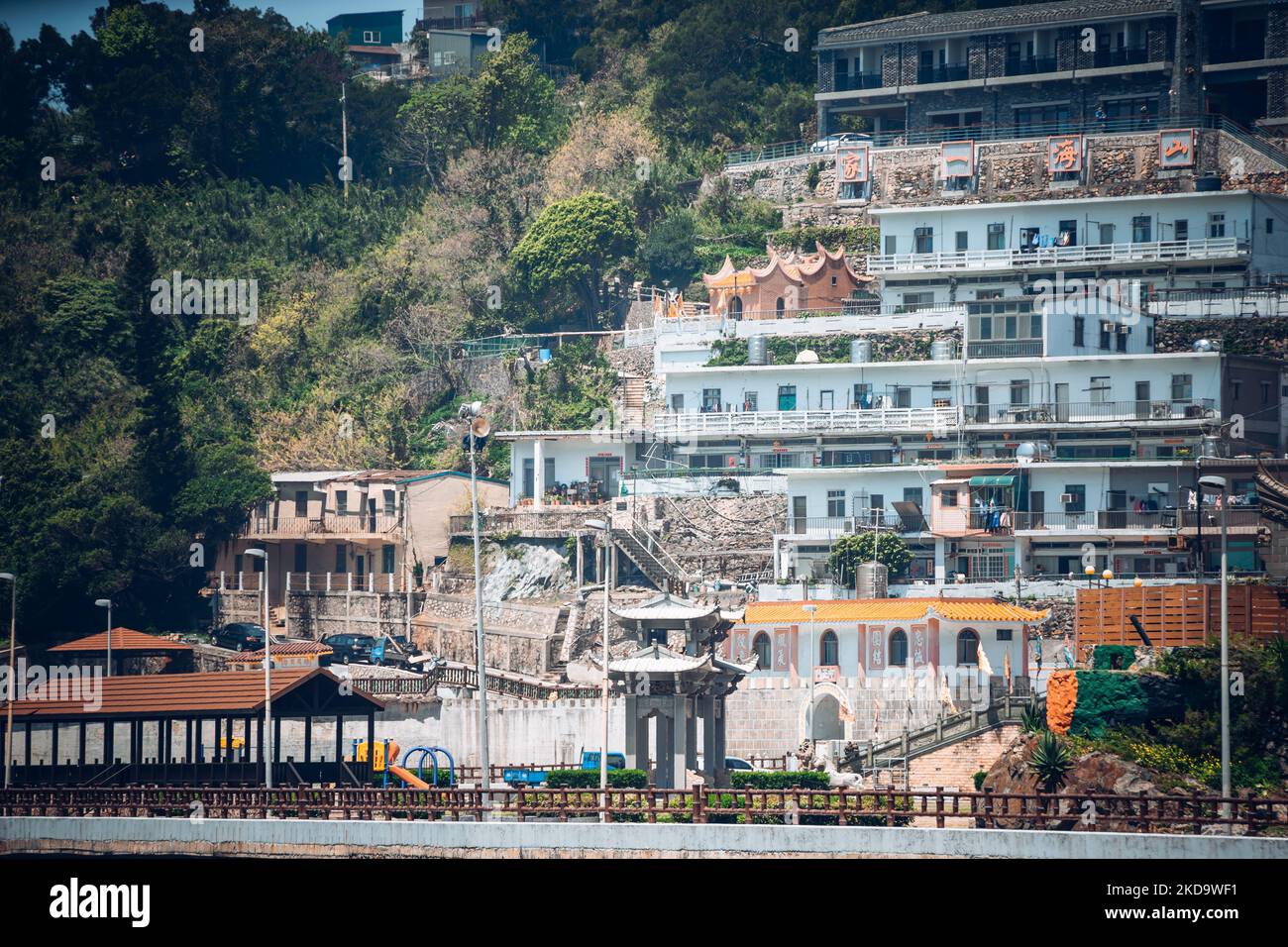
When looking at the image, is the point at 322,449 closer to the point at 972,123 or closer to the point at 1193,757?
the point at 972,123

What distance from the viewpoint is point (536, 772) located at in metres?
72.2

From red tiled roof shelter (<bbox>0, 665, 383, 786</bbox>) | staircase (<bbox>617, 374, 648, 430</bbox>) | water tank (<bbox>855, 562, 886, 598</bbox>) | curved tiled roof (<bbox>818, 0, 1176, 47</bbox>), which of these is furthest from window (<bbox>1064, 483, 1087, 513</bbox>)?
red tiled roof shelter (<bbox>0, 665, 383, 786</bbox>)

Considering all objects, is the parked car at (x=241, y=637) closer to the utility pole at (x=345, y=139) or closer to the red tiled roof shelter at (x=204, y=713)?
the red tiled roof shelter at (x=204, y=713)

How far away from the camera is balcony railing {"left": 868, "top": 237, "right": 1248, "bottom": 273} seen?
345 feet

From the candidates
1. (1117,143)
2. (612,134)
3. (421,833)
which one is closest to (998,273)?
(1117,143)

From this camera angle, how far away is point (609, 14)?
462ft

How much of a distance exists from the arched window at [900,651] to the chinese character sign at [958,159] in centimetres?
3694

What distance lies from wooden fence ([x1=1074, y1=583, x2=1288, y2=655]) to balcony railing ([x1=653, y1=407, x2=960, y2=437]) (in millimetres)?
17469

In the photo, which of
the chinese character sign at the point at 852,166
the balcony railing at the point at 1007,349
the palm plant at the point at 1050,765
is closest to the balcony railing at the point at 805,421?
the balcony railing at the point at 1007,349

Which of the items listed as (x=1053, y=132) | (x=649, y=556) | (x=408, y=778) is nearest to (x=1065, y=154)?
(x=1053, y=132)

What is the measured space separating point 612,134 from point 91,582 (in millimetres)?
41198

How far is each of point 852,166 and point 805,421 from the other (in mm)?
20745

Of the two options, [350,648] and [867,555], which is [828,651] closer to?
[867,555]

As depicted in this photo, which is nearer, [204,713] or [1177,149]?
[204,713]
